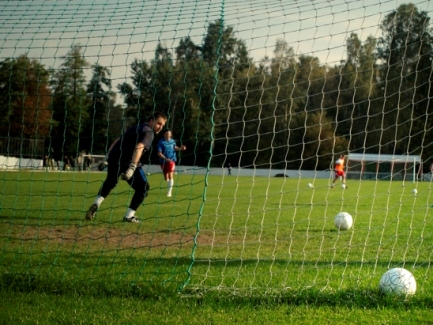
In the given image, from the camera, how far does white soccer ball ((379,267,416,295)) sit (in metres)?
4.43

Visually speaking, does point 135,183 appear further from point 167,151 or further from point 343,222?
point 167,151

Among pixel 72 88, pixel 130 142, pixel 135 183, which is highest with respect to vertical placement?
pixel 72 88

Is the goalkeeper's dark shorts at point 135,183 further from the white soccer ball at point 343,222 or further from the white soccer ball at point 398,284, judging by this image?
the white soccer ball at point 398,284

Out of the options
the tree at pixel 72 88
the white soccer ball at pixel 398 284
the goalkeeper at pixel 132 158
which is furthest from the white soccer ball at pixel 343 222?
the tree at pixel 72 88

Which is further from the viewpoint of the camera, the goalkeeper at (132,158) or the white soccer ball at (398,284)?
the goalkeeper at (132,158)

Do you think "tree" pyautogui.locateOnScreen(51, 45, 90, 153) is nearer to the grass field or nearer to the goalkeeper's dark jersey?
the goalkeeper's dark jersey

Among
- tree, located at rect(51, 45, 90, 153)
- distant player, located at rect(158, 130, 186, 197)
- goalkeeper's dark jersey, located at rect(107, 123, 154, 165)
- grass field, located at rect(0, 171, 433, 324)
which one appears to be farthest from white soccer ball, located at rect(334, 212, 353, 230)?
distant player, located at rect(158, 130, 186, 197)

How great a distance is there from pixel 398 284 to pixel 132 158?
4.75m

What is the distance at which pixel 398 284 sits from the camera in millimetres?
4445

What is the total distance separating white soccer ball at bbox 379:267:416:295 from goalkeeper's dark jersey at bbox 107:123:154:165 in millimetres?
4420

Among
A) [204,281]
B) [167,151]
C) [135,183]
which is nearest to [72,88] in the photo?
[135,183]

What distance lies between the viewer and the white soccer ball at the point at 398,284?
4.43m

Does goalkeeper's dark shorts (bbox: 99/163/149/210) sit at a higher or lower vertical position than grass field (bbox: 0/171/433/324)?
higher

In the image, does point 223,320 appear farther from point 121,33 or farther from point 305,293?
point 121,33
